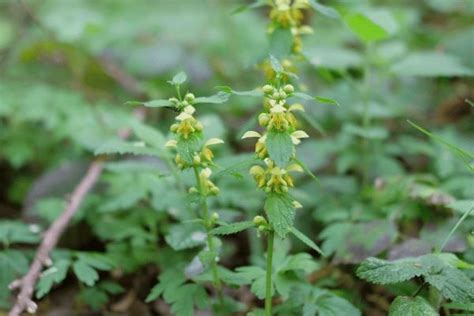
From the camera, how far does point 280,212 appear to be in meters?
1.39

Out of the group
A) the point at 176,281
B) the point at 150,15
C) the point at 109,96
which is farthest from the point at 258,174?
the point at 150,15

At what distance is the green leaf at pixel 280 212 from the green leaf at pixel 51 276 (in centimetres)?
79

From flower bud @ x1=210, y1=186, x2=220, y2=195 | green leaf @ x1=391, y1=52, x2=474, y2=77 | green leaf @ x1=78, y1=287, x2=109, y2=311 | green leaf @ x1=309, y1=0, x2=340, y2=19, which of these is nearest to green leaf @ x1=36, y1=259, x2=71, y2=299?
green leaf @ x1=78, y1=287, x2=109, y2=311

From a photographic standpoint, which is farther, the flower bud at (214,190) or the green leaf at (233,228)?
the flower bud at (214,190)

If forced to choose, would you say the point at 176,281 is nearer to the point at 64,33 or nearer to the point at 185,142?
the point at 185,142

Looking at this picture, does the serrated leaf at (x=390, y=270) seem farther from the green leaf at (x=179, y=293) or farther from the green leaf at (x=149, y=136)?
the green leaf at (x=149, y=136)

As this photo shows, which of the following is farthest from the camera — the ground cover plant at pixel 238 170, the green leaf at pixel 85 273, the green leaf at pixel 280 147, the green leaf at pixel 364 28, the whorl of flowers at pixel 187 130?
the green leaf at pixel 364 28

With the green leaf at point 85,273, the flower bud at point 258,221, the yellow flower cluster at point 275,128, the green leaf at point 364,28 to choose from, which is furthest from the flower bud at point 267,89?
the green leaf at point 364,28

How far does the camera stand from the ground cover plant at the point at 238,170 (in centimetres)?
154

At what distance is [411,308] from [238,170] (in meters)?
0.58

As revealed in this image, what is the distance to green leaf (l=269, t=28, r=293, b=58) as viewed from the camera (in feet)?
6.15

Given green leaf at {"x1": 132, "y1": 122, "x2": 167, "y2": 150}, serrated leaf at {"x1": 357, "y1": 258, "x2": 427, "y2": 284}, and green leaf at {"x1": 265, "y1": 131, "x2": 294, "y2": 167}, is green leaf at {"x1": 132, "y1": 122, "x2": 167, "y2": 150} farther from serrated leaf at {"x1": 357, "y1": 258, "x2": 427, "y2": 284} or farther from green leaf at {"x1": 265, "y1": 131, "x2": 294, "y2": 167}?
serrated leaf at {"x1": 357, "y1": 258, "x2": 427, "y2": 284}

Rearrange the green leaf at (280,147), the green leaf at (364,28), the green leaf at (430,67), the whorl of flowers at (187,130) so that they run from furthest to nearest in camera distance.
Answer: the green leaf at (430,67) < the green leaf at (364,28) < the whorl of flowers at (187,130) < the green leaf at (280,147)

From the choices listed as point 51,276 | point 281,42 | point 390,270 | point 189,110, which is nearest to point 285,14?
point 281,42
